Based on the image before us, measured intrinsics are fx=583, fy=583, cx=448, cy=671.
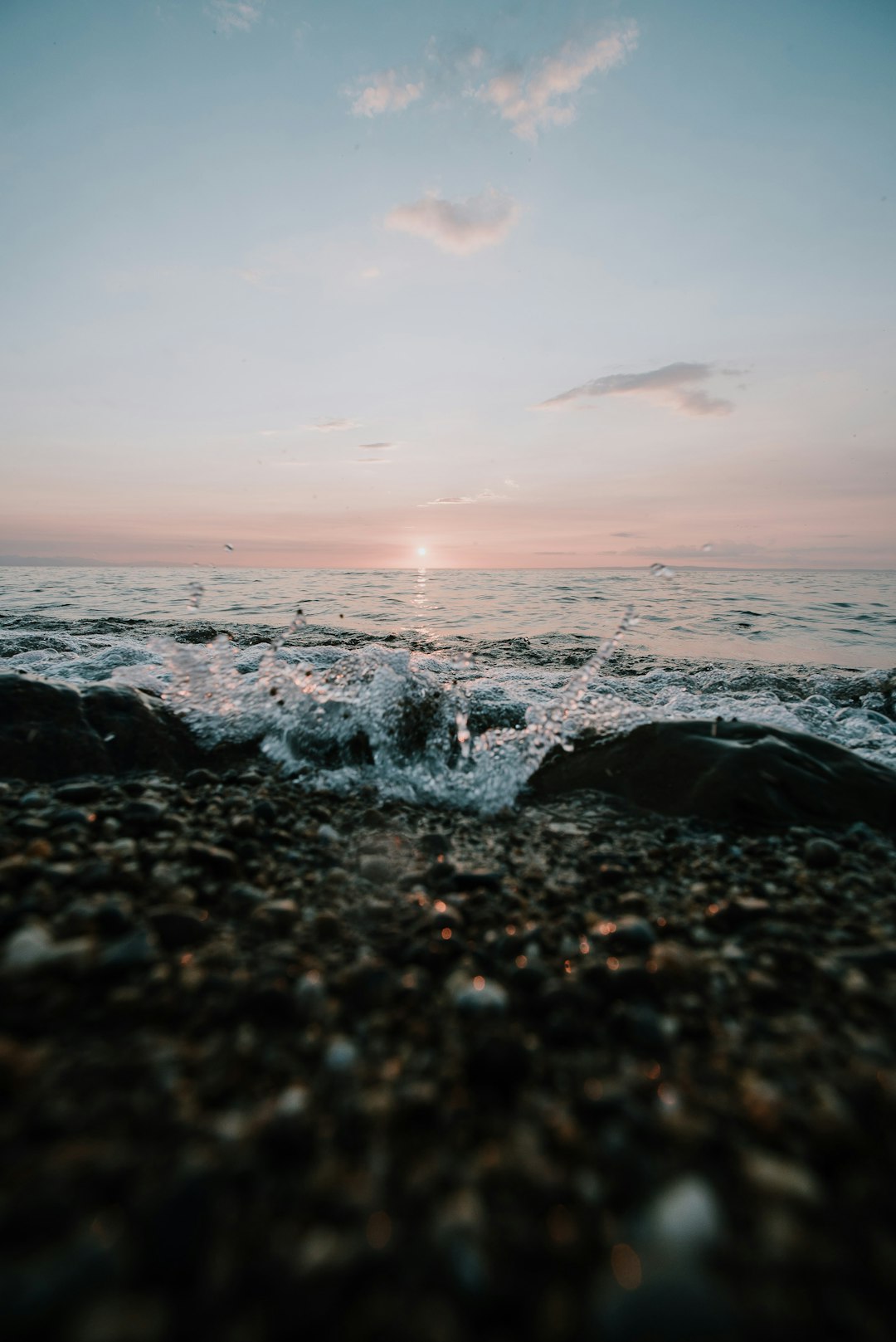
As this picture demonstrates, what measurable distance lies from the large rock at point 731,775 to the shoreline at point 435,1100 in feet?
3.61

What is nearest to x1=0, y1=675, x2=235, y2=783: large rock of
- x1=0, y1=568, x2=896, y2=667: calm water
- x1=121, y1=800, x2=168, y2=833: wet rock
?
x1=121, y1=800, x2=168, y2=833: wet rock

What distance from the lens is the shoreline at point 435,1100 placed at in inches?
45.9

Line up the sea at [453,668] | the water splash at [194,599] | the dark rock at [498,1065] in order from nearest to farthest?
A: the dark rock at [498,1065] < the sea at [453,668] < the water splash at [194,599]

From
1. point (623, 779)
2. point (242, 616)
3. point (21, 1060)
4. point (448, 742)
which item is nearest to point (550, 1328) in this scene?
point (21, 1060)

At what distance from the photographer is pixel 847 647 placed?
13.5m

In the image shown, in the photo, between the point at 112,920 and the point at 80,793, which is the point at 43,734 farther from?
the point at 112,920

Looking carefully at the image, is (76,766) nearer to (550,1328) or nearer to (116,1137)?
(116,1137)

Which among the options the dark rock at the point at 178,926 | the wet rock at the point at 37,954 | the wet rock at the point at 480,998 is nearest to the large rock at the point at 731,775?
the wet rock at the point at 480,998

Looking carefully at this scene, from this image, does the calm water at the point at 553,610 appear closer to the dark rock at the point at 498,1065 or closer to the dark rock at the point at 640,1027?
the dark rock at the point at 640,1027

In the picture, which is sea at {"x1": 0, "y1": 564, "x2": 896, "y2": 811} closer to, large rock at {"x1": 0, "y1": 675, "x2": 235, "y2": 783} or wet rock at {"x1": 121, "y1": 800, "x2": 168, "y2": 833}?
large rock at {"x1": 0, "y1": 675, "x2": 235, "y2": 783}

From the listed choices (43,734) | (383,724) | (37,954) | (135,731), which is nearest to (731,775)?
(383,724)

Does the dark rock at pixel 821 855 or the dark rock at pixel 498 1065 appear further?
the dark rock at pixel 821 855

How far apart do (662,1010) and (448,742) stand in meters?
3.60

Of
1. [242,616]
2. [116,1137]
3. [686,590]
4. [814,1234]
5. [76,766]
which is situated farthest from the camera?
[686,590]
